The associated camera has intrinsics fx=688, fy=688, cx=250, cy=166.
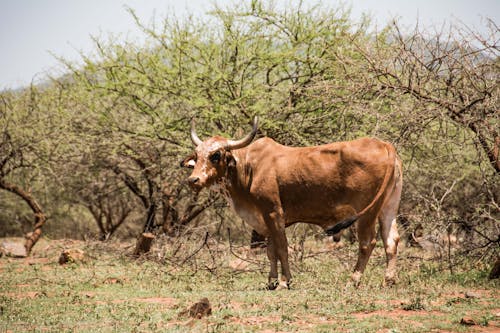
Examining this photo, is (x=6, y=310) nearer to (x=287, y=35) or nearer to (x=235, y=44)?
(x=235, y=44)

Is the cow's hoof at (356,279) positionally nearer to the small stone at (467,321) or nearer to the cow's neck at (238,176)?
the cow's neck at (238,176)

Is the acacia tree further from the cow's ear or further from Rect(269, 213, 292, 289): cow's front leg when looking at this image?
Rect(269, 213, 292, 289): cow's front leg

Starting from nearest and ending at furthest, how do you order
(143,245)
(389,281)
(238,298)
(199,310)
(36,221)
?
1. (199,310)
2. (238,298)
3. (389,281)
4. (143,245)
5. (36,221)

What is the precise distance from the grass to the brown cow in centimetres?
76

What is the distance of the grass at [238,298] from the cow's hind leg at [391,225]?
36 centimetres

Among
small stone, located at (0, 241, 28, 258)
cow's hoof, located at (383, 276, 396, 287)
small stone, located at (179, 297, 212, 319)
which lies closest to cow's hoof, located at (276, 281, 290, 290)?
cow's hoof, located at (383, 276, 396, 287)

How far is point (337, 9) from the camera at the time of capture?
13.5 metres

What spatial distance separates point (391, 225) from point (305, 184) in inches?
48.9

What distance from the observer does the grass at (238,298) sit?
251 inches

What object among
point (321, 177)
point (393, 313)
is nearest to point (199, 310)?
point (393, 313)

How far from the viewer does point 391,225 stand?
878 centimetres

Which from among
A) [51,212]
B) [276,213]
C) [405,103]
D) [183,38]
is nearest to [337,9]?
[183,38]

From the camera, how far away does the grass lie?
637 cm

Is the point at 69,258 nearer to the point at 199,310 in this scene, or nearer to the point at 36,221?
the point at 36,221
